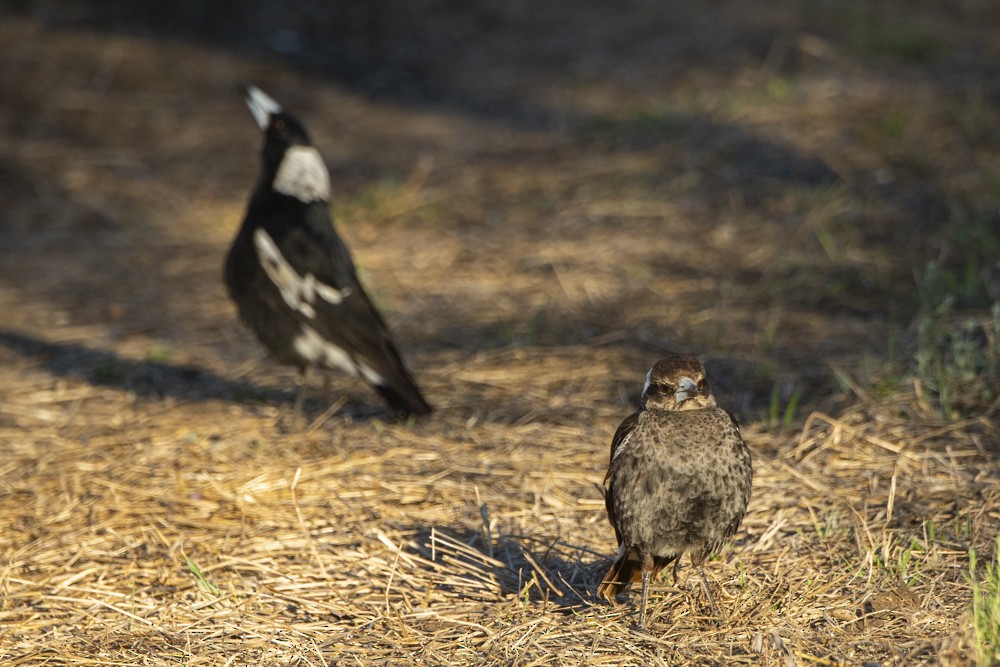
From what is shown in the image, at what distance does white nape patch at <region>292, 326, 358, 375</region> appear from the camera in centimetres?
460

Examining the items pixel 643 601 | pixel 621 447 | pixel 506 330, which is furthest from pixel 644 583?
pixel 506 330

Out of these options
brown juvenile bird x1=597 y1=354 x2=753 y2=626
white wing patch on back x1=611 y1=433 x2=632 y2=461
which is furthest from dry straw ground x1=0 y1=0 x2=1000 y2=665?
white wing patch on back x1=611 y1=433 x2=632 y2=461

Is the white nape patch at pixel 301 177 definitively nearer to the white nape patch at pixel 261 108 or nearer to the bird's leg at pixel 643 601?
the white nape patch at pixel 261 108

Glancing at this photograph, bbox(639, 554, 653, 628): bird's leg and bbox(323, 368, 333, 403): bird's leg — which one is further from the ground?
bbox(639, 554, 653, 628): bird's leg

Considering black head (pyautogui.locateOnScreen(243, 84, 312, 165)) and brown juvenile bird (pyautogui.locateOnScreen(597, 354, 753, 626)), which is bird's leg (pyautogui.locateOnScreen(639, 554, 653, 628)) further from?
black head (pyautogui.locateOnScreen(243, 84, 312, 165))

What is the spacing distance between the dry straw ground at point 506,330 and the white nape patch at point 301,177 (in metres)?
0.81

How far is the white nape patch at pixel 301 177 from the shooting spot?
4867 mm

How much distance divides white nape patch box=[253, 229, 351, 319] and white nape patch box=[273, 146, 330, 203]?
1.18ft

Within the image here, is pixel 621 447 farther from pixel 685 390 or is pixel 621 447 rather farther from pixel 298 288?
pixel 298 288

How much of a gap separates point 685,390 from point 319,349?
2126 mm

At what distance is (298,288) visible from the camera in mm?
4598

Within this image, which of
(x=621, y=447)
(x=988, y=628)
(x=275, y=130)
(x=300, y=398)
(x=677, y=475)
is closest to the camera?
(x=988, y=628)

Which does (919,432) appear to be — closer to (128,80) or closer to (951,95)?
(951,95)

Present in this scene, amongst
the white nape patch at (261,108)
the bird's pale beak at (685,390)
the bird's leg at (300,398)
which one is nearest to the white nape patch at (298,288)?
the bird's leg at (300,398)
